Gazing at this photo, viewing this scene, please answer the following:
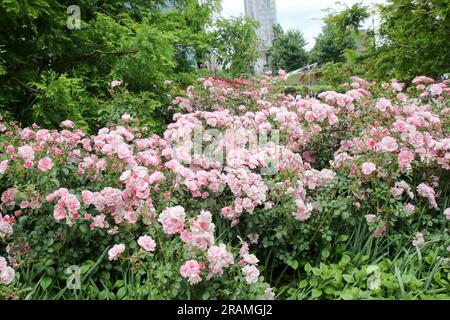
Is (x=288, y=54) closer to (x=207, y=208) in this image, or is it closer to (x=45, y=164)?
(x=207, y=208)

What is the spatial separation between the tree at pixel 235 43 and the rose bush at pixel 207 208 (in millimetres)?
3878

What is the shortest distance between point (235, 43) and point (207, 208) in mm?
4866

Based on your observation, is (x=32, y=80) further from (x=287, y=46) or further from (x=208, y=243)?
(x=287, y=46)

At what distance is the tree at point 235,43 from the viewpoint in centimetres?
664

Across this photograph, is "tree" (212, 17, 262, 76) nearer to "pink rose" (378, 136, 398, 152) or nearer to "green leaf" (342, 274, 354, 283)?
"pink rose" (378, 136, 398, 152)

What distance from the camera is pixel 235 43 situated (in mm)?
6711

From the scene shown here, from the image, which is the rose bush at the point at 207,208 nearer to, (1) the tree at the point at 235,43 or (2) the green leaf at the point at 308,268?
Answer: (2) the green leaf at the point at 308,268

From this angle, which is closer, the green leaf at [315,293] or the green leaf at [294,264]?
the green leaf at [315,293]

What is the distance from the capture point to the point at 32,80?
375 centimetres

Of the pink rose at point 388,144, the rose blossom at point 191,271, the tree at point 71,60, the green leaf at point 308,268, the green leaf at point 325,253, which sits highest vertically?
the tree at point 71,60

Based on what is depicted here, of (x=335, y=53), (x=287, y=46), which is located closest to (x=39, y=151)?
(x=335, y=53)

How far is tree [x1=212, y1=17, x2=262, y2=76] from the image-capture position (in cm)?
664

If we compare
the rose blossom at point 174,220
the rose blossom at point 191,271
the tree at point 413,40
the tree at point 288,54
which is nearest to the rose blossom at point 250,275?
Result: the rose blossom at point 191,271

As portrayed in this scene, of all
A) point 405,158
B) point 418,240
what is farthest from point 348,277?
point 405,158
